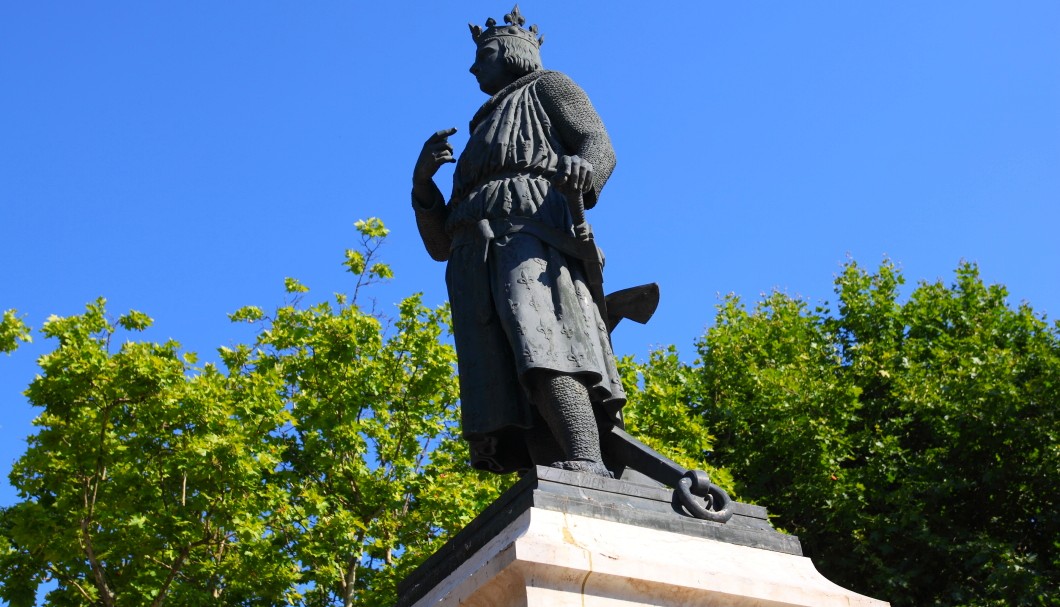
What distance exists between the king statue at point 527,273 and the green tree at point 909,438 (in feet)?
34.6

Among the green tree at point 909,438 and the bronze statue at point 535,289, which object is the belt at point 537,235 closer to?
the bronze statue at point 535,289

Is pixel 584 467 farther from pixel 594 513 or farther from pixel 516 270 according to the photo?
pixel 516 270

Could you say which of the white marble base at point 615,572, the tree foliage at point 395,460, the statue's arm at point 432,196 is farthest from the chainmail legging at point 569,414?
the tree foliage at point 395,460

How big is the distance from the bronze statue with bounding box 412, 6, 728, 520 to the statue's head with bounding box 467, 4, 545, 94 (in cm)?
29

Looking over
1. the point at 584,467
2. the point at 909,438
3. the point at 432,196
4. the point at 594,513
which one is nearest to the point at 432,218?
the point at 432,196

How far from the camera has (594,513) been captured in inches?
183

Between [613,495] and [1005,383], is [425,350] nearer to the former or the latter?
[1005,383]

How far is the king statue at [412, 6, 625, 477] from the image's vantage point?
540 centimetres

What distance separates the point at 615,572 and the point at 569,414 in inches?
43.3

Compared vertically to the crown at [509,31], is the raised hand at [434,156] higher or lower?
lower

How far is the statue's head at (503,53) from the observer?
6.75m

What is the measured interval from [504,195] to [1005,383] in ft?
39.6

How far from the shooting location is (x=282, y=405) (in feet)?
55.8

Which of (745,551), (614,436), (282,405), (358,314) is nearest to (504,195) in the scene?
(614,436)
